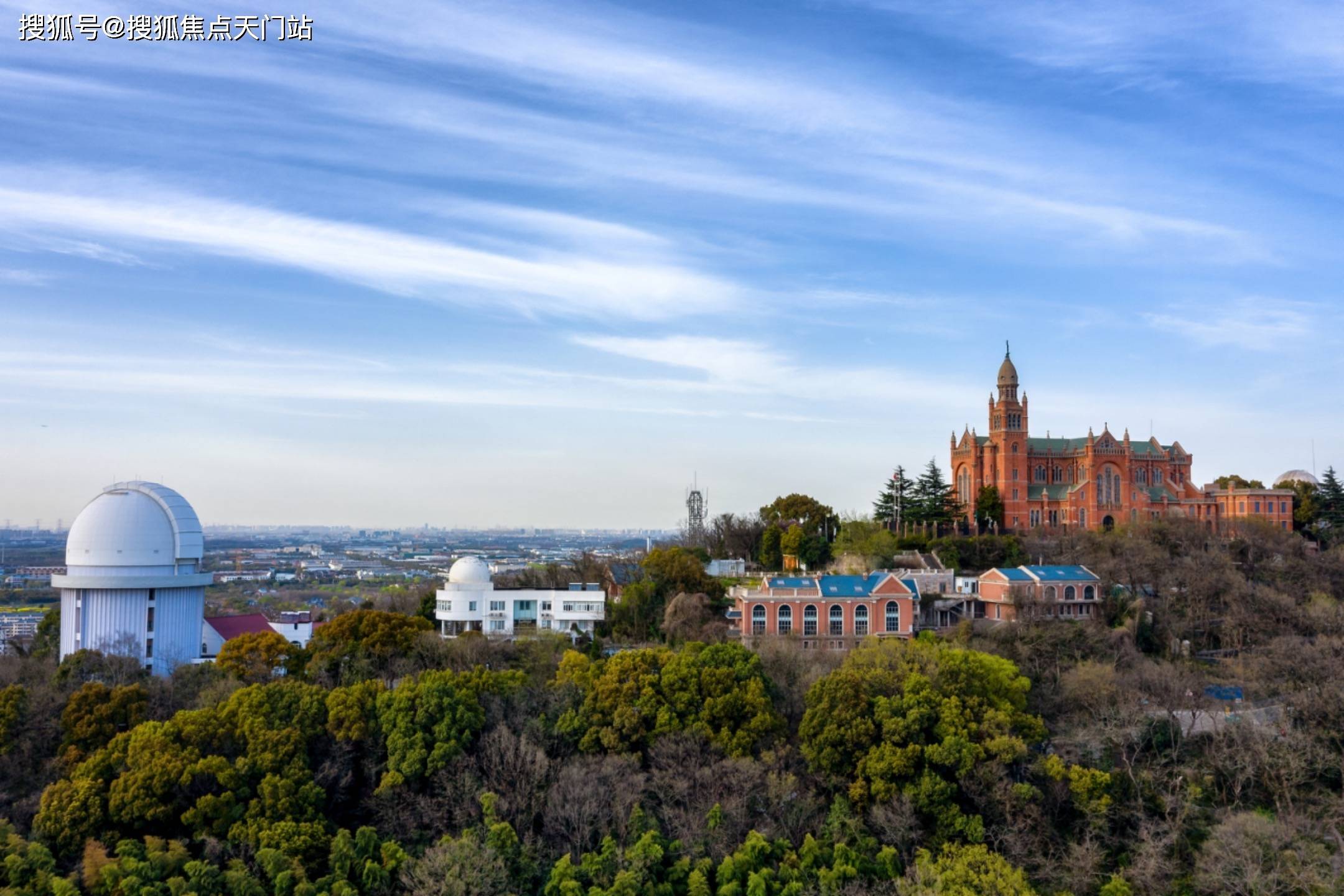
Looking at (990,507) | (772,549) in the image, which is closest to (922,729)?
(772,549)

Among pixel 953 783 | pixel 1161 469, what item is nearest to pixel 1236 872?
pixel 953 783

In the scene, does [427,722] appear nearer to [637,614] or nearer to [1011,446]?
[637,614]

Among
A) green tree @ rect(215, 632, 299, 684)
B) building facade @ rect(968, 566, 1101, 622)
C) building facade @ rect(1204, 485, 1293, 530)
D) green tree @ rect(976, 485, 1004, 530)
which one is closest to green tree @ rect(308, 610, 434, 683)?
green tree @ rect(215, 632, 299, 684)

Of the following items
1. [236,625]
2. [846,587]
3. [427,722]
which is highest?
[846,587]

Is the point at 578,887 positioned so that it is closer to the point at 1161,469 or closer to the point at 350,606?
the point at 350,606

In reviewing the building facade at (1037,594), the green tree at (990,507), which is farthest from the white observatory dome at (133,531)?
the green tree at (990,507)

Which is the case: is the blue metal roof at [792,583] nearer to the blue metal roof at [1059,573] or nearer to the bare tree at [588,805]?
the blue metal roof at [1059,573]
